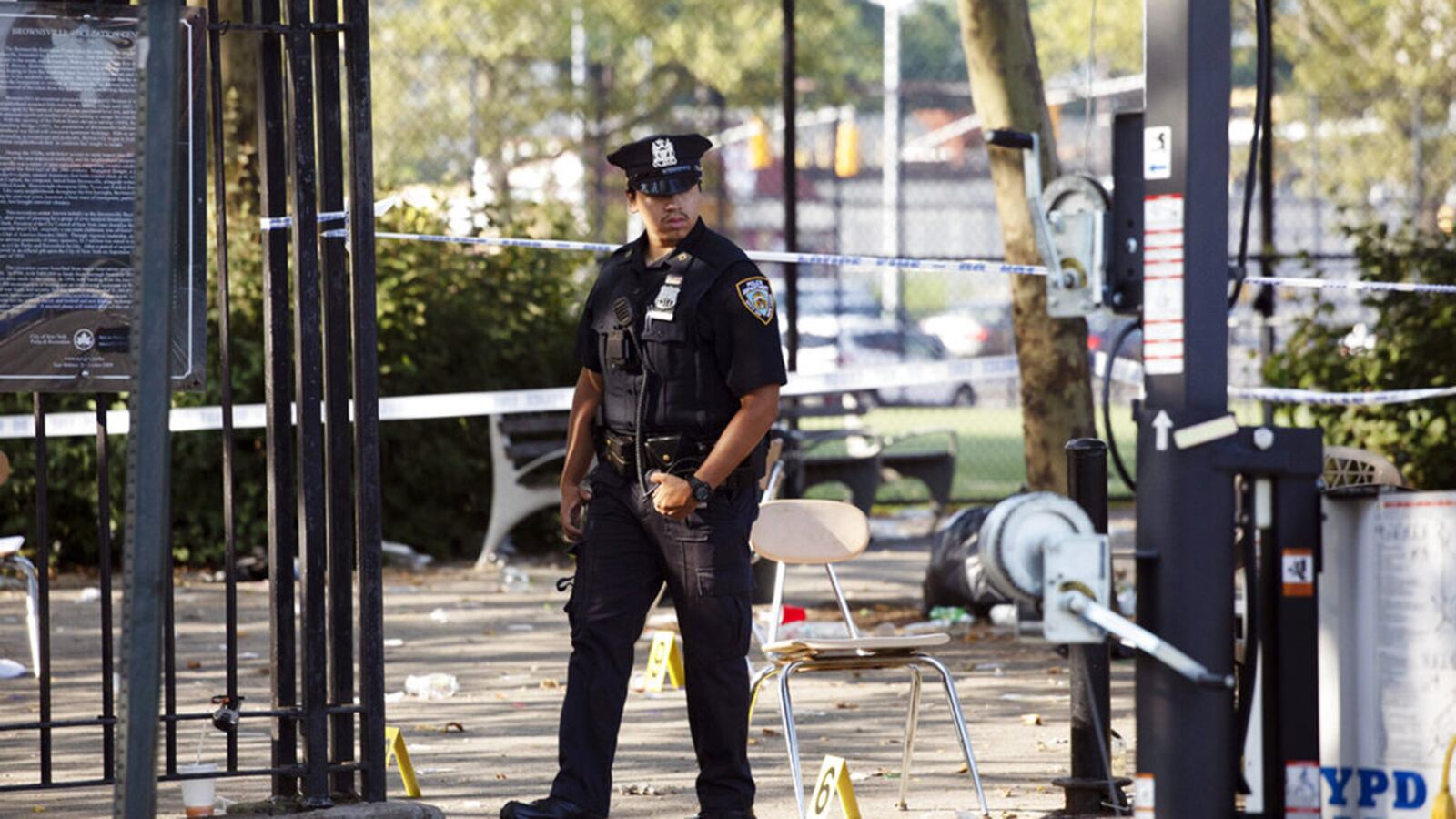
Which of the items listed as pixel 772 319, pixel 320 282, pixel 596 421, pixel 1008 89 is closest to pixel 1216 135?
pixel 772 319

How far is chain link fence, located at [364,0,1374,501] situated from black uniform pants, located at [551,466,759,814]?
46.8ft

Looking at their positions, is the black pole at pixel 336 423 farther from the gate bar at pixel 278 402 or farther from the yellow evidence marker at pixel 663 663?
the yellow evidence marker at pixel 663 663

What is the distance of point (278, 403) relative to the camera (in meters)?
5.73

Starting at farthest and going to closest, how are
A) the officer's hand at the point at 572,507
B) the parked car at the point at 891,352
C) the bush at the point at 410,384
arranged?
the parked car at the point at 891,352, the bush at the point at 410,384, the officer's hand at the point at 572,507

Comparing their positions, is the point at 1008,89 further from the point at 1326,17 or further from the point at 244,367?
the point at 1326,17

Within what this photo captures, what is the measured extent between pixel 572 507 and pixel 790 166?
671 centimetres

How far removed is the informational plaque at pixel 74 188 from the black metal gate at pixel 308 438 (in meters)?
0.10

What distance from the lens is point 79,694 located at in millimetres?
8172

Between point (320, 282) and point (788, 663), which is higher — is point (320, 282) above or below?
above

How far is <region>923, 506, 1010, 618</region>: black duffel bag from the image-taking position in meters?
9.97

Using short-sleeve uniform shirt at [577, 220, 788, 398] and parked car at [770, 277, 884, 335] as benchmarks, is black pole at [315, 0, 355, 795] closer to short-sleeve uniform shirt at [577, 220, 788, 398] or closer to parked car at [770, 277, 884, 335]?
short-sleeve uniform shirt at [577, 220, 788, 398]

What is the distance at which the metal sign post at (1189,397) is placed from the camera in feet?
13.6

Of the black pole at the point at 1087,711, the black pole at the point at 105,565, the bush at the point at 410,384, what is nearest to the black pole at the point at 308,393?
the black pole at the point at 105,565

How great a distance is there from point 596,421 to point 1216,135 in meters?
2.30
